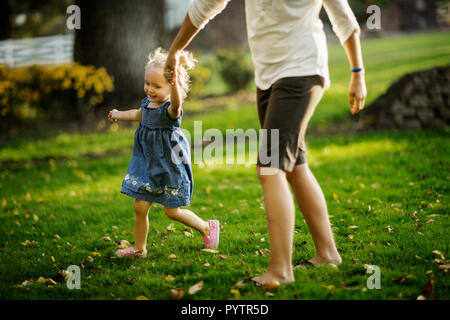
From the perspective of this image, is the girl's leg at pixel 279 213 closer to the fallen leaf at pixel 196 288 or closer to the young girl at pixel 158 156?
the fallen leaf at pixel 196 288

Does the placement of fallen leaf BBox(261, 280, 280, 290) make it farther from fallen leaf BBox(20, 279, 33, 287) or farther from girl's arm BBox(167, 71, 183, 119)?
fallen leaf BBox(20, 279, 33, 287)

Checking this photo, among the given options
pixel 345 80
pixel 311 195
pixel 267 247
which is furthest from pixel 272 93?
pixel 345 80

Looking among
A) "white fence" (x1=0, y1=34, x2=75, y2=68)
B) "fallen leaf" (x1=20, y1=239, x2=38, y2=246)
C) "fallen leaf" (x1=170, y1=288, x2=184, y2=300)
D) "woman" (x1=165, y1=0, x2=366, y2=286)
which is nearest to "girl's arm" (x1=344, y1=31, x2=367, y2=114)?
"woman" (x1=165, y1=0, x2=366, y2=286)

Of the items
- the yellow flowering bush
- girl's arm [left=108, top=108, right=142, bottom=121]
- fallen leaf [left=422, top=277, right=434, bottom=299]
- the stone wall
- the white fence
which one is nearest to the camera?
fallen leaf [left=422, top=277, right=434, bottom=299]

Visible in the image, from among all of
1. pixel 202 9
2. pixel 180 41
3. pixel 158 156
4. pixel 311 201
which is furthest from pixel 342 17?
pixel 158 156

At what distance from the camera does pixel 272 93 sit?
98.4 inches

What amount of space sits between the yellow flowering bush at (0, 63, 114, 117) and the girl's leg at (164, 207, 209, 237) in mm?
6039

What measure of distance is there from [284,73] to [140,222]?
1.53 m

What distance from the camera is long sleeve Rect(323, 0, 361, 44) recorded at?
2527mm

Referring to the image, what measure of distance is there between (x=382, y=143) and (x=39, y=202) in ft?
14.6

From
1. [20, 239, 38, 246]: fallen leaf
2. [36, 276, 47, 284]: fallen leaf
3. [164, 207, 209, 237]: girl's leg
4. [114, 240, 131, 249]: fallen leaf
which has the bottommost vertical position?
[36, 276, 47, 284]: fallen leaf

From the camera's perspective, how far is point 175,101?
2957mm

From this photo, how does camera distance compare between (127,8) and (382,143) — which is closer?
(382,143)
